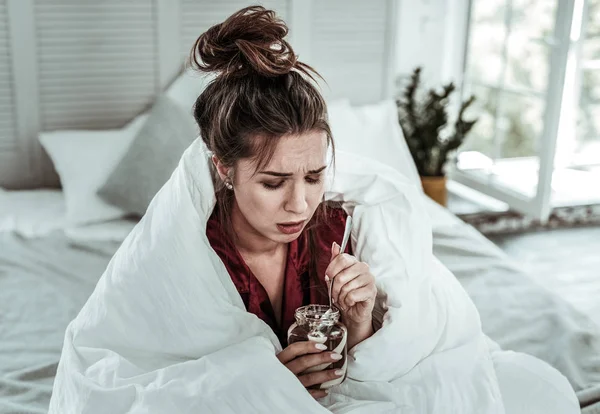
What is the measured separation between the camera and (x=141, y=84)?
3.06m

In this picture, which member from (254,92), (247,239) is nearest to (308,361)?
(247,239)

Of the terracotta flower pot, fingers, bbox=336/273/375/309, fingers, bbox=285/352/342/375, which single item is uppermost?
fingers, bbox=336/273/375/309

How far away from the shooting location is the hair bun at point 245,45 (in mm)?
1370

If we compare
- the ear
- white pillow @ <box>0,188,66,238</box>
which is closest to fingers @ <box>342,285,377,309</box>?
the ear

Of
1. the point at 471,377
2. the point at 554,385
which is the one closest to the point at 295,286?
the point at 471,377

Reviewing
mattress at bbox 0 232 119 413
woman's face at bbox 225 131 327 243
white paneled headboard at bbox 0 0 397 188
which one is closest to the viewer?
woman's face at bbox 225 131 327 243

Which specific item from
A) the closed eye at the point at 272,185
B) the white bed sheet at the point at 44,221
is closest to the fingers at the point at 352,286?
the closed eye at the point at 272,185

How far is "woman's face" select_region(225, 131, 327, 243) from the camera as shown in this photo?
1354 mm

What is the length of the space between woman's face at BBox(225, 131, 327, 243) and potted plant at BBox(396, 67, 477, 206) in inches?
83.0

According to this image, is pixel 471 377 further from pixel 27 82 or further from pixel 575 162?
pixel 575 162

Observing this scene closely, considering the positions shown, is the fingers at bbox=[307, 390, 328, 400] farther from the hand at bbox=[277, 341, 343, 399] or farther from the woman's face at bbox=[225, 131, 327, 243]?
the woman's face at bbox=[225, 131, 327, 243]

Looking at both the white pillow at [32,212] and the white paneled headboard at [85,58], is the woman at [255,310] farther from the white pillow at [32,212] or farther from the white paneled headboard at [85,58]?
the white paneled headboard at [85,58]

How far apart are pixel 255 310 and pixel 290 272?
0.12m

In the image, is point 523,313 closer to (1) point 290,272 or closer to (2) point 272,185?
(1) point 290,272
